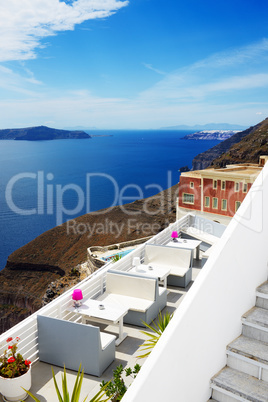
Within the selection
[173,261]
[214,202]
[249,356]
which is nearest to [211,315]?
[249,356]

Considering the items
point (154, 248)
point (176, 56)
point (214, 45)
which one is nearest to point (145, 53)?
point (176, 56)

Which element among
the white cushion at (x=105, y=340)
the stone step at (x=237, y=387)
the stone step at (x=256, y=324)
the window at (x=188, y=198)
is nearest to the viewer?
the stone step at (x=237, y=387)

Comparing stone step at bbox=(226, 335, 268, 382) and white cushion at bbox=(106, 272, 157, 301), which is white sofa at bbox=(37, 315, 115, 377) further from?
stone step at bbox=(226, 335, 268, 382)

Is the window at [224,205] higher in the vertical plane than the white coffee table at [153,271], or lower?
lower

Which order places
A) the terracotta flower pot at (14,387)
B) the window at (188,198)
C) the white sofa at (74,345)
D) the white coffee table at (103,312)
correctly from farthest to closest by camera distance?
1. the window at (188,198)
2. the white coffee table at (103,312)
3. the white sofa at (74,345)
4. the terracotta flower pot at (14,387)

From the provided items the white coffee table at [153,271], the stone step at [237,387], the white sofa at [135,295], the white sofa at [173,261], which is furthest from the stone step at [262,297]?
the white sofa at [173,261]

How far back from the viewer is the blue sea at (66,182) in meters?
79.4

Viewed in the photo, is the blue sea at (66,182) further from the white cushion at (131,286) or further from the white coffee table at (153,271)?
the white cushion at (131,286)

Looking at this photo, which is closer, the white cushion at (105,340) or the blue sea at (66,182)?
the white cushion at (105,340)

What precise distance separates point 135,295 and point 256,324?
3287 mm

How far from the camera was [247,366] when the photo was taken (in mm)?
2168

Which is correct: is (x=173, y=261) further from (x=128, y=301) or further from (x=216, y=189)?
(x=216, y=189)

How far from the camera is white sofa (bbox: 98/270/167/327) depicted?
516cm

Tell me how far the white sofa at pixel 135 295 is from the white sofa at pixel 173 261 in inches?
38.6
